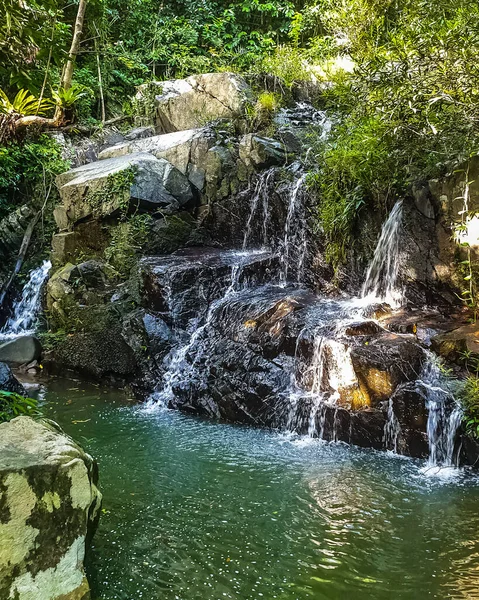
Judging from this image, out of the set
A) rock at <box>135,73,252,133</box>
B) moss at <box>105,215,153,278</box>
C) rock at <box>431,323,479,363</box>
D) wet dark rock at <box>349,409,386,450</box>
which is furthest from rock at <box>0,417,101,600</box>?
rock at <box>135,73,252,133</box>

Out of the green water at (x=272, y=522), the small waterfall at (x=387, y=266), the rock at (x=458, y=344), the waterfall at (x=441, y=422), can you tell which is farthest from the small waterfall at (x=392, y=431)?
the small waterfall at (x=387, y=266)

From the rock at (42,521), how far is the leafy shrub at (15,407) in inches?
44.7

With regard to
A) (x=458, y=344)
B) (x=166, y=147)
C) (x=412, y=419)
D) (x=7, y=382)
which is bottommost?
(x=7, y=382)

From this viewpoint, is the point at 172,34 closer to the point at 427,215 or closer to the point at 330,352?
the point at 427,215

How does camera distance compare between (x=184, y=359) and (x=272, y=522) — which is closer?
(x=272, y=522)

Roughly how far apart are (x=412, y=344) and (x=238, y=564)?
348 centimetres

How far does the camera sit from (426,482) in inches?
179

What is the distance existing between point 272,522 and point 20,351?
6.64m

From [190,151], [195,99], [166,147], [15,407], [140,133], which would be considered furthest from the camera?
[140,133]

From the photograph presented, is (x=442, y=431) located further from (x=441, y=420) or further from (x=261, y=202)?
(x=261, y=202)

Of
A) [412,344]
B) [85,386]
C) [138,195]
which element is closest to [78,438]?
[85,386]

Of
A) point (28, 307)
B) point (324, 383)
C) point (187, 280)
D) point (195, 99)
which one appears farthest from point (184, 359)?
point (195, 99)

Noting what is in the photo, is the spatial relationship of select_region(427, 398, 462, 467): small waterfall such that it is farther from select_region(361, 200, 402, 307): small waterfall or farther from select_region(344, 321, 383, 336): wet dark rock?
select_region(361, 200, 402, 307): small waterfall

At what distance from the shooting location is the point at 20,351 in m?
8.80
